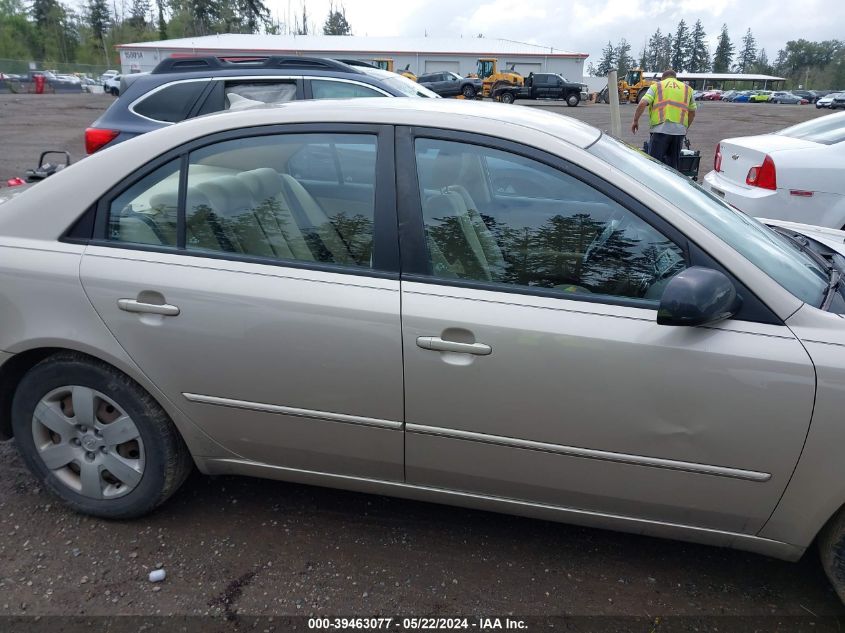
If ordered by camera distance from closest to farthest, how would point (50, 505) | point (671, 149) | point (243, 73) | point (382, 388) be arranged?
point (382, 388) < point (50, 505) < point (243, 73) < point (671, 149)

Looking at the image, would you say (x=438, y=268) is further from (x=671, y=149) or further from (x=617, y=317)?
(x=671, y=149)

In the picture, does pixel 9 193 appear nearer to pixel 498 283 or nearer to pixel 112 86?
pixel 498 283

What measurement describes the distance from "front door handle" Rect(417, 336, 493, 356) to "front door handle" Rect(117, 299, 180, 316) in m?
0.88

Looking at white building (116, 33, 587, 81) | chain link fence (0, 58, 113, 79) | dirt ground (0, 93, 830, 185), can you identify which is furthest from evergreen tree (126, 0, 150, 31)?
dirt ground (0, 93, 830, 185)

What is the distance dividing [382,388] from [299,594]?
791 millimetres

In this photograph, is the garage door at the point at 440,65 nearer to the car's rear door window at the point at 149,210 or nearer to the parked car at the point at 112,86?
the parked car at the point at 112,86

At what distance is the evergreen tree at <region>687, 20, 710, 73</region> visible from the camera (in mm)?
124375

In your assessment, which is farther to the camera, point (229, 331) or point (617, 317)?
point (229, 331)

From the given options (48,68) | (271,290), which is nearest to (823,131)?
(271,290)

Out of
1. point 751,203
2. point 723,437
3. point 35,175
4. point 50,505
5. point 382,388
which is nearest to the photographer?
point 723,437

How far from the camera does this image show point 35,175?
201 inches

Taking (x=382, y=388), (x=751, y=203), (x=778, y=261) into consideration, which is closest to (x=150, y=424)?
(x=382, y=388)

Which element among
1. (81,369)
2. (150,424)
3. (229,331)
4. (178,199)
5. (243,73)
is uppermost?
(243,73)

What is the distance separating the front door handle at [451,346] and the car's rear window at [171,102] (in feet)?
Answer: 18.3
